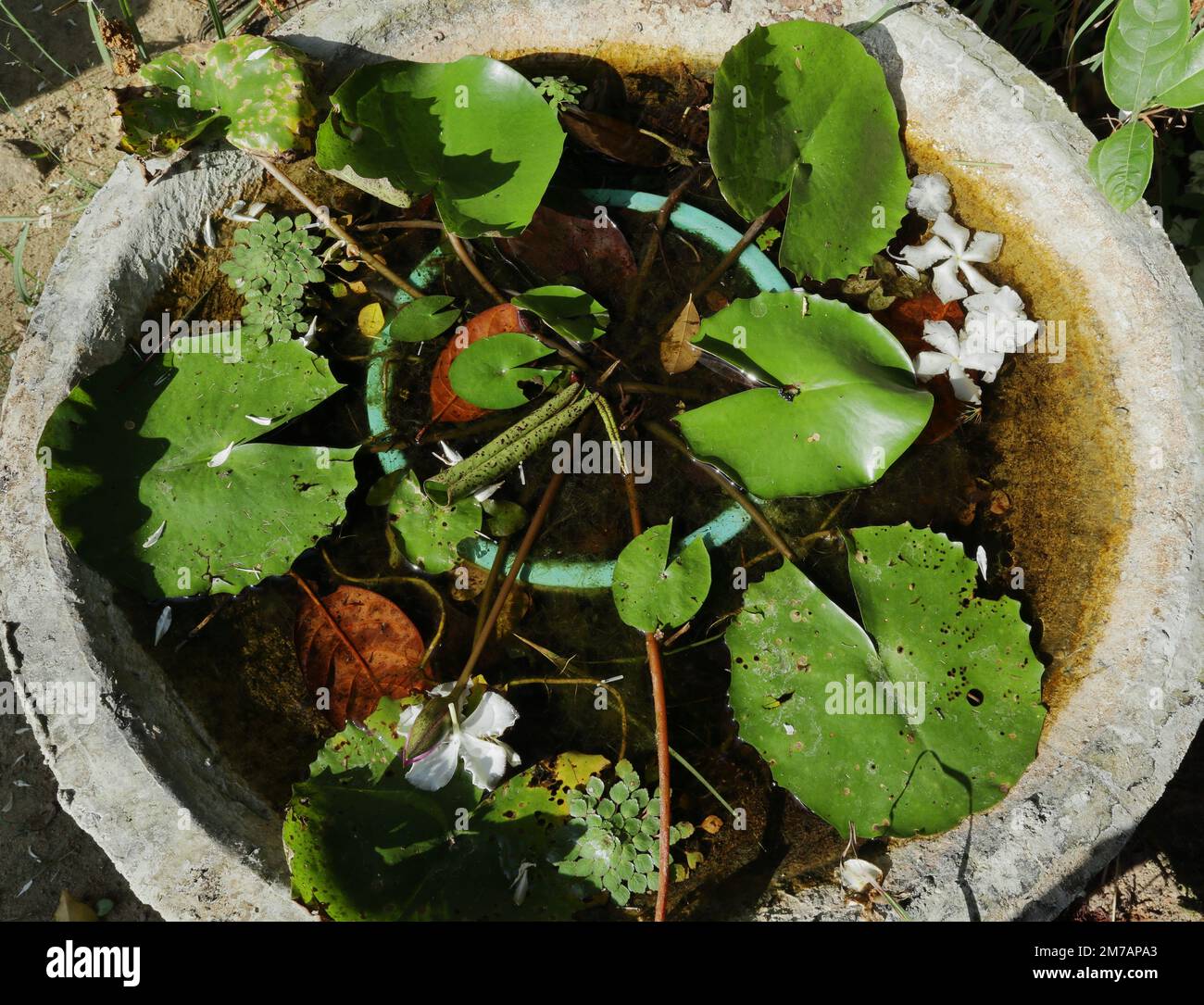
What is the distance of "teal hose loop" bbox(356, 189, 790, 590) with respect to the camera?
210 centimetres

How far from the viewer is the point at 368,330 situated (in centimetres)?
232

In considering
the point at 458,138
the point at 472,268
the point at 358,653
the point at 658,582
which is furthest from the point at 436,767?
the point at 458,138

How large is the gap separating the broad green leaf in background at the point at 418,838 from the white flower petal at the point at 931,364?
1233 mm

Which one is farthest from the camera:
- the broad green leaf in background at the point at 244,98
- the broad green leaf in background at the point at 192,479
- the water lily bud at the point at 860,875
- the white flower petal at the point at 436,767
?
the broad green leaf in background at the point at 244,98

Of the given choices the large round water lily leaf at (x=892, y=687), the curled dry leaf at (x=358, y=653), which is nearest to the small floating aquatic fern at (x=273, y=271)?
the curled dry leaf at (x=358, y=653)

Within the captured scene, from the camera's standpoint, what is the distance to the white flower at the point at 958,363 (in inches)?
85.0

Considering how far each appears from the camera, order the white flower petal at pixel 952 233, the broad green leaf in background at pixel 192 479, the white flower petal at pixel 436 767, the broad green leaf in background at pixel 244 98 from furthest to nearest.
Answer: the white flower petal at pixel 952 233 < the broad green leaf in background at pixel 244 98 < the broad green leaf in background at pixel 192 479 < the white flower petal at pixel 436 767

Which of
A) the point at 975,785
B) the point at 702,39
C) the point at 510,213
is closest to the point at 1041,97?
the point at 702,39

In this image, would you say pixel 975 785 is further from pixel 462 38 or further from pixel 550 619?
pixel 462 38

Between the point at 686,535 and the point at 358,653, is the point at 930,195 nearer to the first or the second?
the point at 686,535

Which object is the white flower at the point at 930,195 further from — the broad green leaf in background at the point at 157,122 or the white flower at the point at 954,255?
the broad green leaf in background at the point at 157,122

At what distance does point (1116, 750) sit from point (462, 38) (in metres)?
2.37

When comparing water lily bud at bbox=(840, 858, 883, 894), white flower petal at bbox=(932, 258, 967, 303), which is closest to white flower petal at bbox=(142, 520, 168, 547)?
water lily bud at bbox=(840, 858, 883, 894)

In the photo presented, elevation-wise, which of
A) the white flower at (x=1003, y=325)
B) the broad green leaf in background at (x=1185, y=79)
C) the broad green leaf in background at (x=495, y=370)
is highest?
the broad green leaf in background at (x=1185, y=79)
